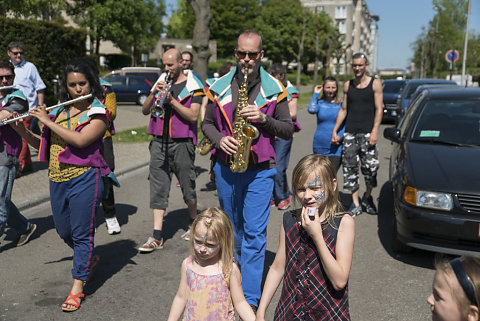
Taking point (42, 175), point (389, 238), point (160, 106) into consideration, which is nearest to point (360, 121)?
point (389, 238)

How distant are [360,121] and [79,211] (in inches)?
149

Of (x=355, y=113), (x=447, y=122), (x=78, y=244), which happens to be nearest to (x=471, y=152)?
(x=447, y=122)

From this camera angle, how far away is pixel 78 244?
152 inches

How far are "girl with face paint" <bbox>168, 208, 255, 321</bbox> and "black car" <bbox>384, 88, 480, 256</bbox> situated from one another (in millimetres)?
2529

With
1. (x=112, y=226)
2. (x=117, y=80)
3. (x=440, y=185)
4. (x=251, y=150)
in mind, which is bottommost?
(x=112, y=226)

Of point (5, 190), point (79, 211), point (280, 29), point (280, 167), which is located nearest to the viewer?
point (79, 211)

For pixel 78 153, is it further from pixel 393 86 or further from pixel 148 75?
pixel 148 75

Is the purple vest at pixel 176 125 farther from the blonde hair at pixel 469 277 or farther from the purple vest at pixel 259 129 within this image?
the blonde hair at pixel 469 277

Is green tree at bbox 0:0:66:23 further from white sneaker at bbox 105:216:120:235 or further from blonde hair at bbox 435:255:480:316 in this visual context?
blonde hair at bbox 435:255:480:316

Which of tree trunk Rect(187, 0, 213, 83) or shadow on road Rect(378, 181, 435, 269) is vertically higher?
tree trunk Rect(187, 0, 213, 83)

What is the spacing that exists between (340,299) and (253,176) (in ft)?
4.53

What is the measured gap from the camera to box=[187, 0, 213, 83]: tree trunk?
51.5 feet

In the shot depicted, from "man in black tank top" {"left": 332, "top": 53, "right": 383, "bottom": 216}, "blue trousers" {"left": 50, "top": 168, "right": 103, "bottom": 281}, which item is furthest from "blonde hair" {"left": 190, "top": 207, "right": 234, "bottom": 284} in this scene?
"man in black tank top" {"left": 332, "top": 53, "right": 383, "bottom": 216}

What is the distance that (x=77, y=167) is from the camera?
150 inches
